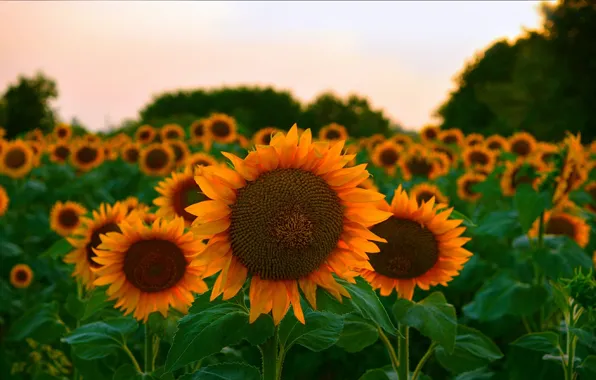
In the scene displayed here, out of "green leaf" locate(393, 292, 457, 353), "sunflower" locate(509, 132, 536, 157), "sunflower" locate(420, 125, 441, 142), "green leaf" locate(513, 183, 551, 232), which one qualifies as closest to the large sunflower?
"green leaf" locate(393, 292, 457, 353)

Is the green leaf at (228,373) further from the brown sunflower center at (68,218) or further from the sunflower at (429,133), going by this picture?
the sunflower at (429,133)

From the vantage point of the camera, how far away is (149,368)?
3143mm

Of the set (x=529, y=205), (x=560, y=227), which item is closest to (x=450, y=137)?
(x=560, y=227)

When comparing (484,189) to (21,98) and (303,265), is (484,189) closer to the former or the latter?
(303,265)

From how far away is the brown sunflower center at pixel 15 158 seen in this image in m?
9.07

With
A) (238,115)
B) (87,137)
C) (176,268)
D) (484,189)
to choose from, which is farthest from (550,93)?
(176,268)

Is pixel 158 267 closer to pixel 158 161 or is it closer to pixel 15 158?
pixel 158 161

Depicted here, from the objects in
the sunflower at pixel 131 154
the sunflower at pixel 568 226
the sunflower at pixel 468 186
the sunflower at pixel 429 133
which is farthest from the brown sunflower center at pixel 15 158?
the sunflower at pixel 568 226

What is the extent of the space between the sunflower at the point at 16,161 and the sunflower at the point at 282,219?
767 centimetres

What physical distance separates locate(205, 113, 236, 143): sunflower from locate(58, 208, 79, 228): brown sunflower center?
393cm

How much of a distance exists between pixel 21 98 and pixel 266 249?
22.5m

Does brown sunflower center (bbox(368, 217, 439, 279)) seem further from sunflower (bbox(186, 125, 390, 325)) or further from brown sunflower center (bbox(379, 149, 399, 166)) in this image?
brown sunflower center (bbox(379, 149, 399, 166))

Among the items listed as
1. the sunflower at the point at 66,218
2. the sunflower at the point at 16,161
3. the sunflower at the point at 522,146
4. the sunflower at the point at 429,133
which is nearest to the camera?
the sunflower at the point at 66,218

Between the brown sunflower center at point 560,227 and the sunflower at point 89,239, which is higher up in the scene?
the sunflower at point 89,239
